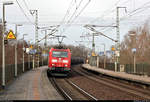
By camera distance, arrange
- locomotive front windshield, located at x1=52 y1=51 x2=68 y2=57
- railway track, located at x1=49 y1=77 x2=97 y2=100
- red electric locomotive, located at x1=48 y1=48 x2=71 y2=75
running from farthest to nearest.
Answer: locomotive front windshield, located at x1=52 y1=51 x2=68 y2=57, red electric locomotive, located at x1=48 y1=48 x2=71 y2=75, railway track, located at x1=49 y1=77 x2=97 y2=100

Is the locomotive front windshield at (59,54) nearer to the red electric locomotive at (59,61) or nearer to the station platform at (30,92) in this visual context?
the red electric locomotive at (59,61)

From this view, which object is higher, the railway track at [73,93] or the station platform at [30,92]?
the station platform at [30,92]

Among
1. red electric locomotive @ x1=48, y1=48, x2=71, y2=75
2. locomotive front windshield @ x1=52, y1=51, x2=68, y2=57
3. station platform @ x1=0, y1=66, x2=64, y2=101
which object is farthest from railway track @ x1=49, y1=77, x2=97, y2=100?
locomotive front windshield @ x1=52, y1=51, x2=68, y2=57

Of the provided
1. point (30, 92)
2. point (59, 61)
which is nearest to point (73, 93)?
point (30, 92)

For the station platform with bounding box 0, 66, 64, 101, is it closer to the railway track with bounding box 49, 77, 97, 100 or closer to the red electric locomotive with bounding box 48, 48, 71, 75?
the railway track with bounding box 49, 77, 97, 100

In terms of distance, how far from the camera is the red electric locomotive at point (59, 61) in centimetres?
2741

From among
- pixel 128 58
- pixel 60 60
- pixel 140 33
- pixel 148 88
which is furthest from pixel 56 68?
pixel 140 33

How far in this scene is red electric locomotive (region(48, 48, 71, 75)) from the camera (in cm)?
2741

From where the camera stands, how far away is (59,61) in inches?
1083

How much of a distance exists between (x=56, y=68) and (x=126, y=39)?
3604 cm

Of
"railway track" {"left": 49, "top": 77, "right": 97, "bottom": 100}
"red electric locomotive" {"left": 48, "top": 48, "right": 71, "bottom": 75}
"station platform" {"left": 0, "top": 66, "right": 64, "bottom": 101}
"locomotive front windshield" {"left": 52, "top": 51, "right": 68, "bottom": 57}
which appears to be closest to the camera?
"station platform" {"left": 0, "top": 66, "right": 64, "bottom": 101}

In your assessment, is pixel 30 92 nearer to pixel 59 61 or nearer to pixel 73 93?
pixel 73 93

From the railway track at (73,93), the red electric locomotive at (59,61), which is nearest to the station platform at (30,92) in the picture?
the railway track at (73,93)

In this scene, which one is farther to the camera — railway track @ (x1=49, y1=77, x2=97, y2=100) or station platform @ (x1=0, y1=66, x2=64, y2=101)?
railway track @ (x1=49, y1=77, x2=97, y2=100)
